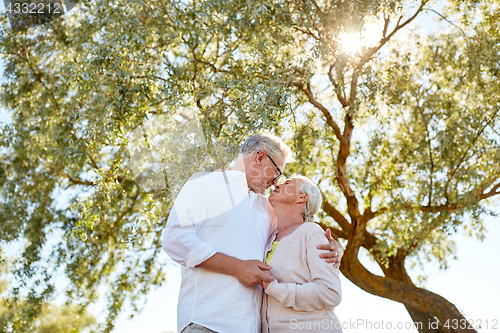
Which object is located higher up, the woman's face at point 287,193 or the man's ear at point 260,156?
the man's ear at point 260,156

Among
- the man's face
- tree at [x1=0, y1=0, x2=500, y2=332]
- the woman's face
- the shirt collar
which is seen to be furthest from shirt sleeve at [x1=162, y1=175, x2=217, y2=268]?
tree at [x1=0, y1=0, x2=500, y2=332]

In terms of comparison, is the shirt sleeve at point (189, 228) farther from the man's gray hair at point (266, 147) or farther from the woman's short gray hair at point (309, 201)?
the woman's short gray hair at point (309, 201)

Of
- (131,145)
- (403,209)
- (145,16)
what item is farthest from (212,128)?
(403,209)

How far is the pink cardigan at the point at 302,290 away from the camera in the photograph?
251cm

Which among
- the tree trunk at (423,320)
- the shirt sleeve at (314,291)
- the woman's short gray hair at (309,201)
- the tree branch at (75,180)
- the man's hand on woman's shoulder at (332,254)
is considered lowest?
the shirt sleeve at (314,291)

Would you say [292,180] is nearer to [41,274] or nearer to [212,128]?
[212,128]

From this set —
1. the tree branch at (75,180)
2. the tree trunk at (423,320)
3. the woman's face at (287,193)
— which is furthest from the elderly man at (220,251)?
the tree trunk at (423,320)

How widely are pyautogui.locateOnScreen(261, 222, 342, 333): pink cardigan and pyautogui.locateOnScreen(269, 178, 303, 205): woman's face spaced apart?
272mm

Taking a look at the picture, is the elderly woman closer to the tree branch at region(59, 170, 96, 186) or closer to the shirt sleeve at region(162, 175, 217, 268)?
the shirt sleeve at region(162, 175, 217, 268)

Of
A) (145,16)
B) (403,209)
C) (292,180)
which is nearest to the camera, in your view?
(292,180)

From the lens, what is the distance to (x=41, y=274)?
8727 mm

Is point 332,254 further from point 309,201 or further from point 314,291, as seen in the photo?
point 309,201

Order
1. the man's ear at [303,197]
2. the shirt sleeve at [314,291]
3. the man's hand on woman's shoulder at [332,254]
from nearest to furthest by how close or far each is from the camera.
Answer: the shirt sleeve at [314,291] → the man's hand on woman's shoulder at [332,254] → the man's ear at [303,197]

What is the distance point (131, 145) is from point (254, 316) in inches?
197
